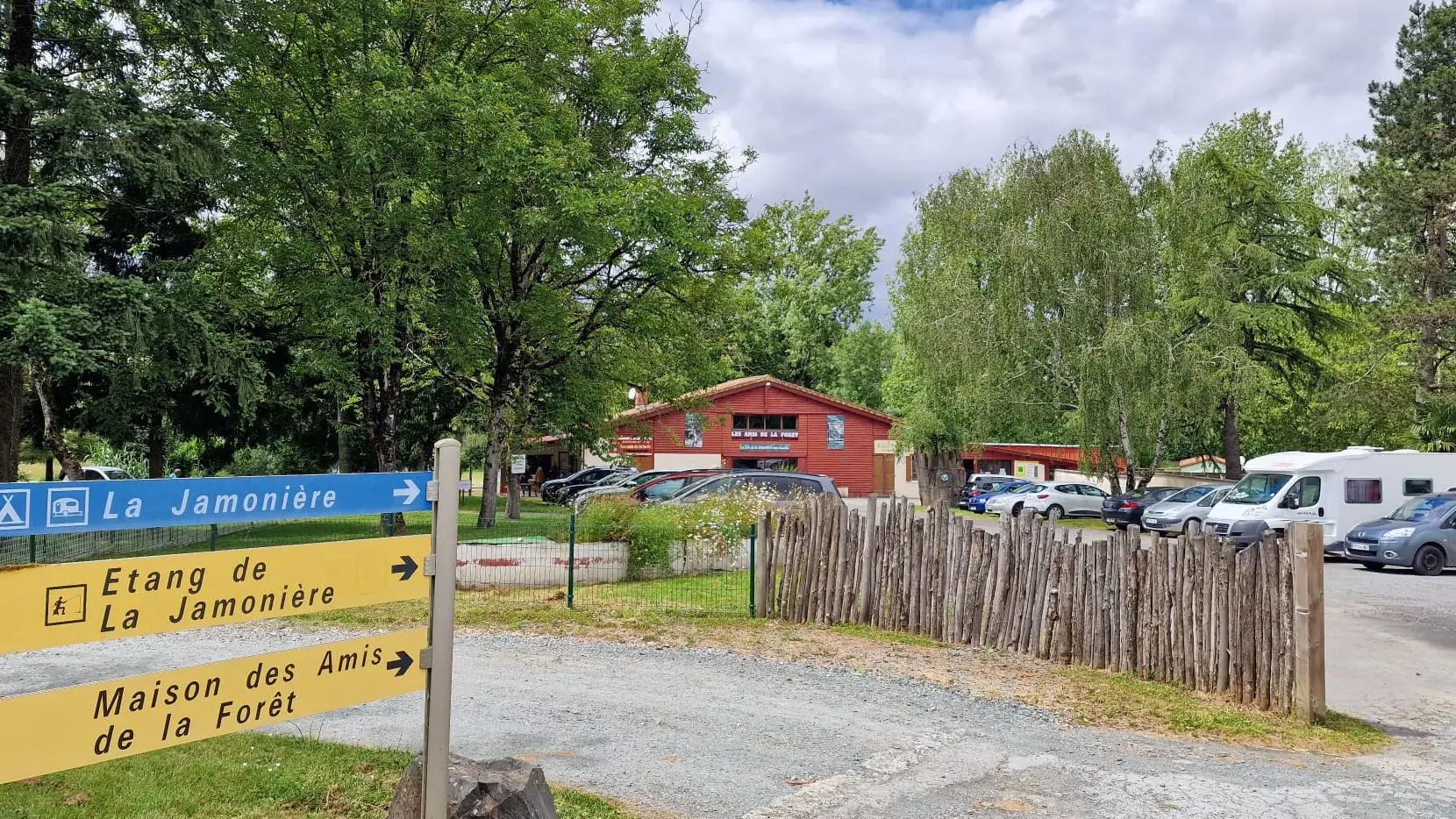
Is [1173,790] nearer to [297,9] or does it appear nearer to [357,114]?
[357,114]

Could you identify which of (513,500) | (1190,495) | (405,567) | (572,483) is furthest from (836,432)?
(405,567)

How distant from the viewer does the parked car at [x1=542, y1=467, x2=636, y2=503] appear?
41500 millimetres

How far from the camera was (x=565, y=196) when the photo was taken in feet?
70.5

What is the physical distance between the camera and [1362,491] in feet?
75.0

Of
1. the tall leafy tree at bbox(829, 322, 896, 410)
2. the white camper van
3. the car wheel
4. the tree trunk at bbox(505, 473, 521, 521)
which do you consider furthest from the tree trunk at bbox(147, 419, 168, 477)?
the tall leafy tree at bbox(829, 322, 896, 410)

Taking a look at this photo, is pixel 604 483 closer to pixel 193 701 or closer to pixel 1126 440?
pixel 1126 440

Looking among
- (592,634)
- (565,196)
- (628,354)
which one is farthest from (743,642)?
(628,354)

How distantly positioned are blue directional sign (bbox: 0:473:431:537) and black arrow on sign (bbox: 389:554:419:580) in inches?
9.1

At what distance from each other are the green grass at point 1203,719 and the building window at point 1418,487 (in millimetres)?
18281

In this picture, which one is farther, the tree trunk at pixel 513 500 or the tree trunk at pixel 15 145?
the tree trunk at pixel 513 500

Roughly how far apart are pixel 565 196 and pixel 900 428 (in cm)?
2660

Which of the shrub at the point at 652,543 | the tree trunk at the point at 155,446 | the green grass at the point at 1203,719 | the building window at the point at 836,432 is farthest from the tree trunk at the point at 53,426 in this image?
the building window at the point at 836,432

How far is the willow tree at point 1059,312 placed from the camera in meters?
30.1

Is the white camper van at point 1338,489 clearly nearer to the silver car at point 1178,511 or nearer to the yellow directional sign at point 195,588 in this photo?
the silver car at point 1178,511
